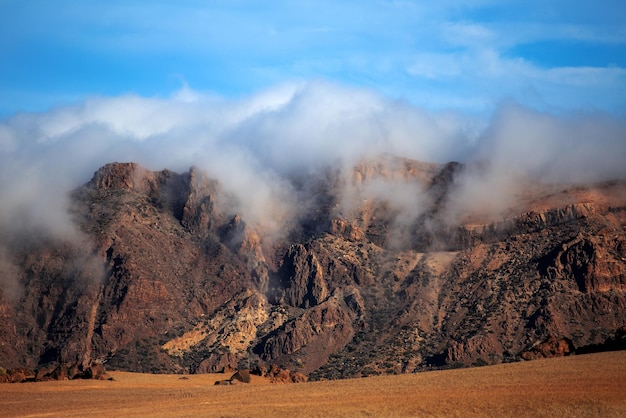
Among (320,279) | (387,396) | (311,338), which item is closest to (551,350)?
(387,396)

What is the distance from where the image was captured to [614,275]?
139500 millimetres

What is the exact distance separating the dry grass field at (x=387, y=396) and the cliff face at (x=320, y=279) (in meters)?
41.9

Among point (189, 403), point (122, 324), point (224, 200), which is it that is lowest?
point (189, 403)

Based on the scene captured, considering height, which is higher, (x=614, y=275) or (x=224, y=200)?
(x=224, y=200)

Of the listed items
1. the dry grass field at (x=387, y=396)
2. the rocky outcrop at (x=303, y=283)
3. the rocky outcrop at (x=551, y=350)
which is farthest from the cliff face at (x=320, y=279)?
the dry grass field at (x=387, y=396)

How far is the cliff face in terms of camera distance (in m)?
137

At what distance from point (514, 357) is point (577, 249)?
77.8 feet

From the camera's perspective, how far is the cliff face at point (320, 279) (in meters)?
137

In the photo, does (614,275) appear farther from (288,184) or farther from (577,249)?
(288,184)

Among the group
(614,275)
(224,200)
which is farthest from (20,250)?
(614,275)

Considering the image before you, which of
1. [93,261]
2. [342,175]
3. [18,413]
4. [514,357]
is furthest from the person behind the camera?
[342,175]

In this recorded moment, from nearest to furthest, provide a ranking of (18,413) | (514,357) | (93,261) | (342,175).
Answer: (18,413), (514,357), (93,261), (342,175)

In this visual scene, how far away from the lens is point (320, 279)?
506 ft

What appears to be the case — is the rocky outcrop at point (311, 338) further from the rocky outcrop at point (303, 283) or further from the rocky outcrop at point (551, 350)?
the rocky outcrop at point (551, 350)
